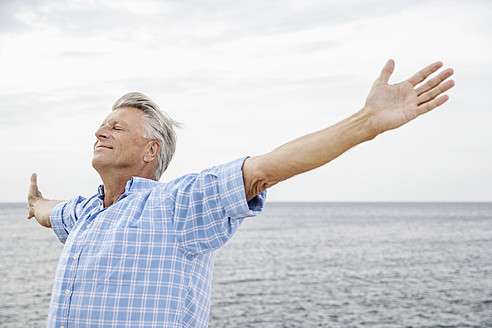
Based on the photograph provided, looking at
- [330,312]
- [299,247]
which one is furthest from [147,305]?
[299,247]

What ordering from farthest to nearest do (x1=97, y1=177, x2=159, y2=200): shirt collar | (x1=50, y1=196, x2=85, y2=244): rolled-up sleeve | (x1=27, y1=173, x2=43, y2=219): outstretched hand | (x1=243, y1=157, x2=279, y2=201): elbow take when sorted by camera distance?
(x1=27, y1=173, x2=43, y2=219): outstretched hand < (x1=50, y1=196, x2=85, y2=244): rolled-up sleeve < (x1=97, y1=177, x2=159, y2=200): shirt collar < (x1=243, y1=157, x2=279, y2=201): elbow

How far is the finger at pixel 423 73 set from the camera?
2174mm

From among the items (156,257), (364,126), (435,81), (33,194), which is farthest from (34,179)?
(435,81)

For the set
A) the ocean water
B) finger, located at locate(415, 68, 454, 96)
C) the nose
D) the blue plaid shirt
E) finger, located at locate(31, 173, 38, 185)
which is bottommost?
the ocean water

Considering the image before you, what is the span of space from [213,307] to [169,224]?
1754 cm

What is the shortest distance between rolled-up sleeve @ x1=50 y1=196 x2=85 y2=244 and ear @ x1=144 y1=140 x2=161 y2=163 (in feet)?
2.46

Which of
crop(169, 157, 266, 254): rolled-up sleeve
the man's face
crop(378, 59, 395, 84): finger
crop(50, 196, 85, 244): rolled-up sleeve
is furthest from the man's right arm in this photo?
crop(378, 59, 395, 84): finger

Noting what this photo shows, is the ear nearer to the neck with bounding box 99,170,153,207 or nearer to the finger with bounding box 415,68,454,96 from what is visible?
the neck with bounding box 99,170,153,207

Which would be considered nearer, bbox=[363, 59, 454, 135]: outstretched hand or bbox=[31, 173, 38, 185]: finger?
bbox=[363, 59, 454, 135]: outstretched hand

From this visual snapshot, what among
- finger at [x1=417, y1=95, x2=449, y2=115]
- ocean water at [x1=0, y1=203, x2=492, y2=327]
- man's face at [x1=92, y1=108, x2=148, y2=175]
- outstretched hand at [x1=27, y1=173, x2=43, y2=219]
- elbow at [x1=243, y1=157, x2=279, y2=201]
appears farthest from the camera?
ocean water at [x1=0, y1=203, x2=492, y2=327]

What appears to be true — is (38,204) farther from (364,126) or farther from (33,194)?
(364,126)

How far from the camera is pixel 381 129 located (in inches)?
85.4

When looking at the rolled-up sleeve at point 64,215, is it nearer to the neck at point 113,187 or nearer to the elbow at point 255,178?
the neck at point 113,187

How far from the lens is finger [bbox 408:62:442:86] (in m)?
2.17
